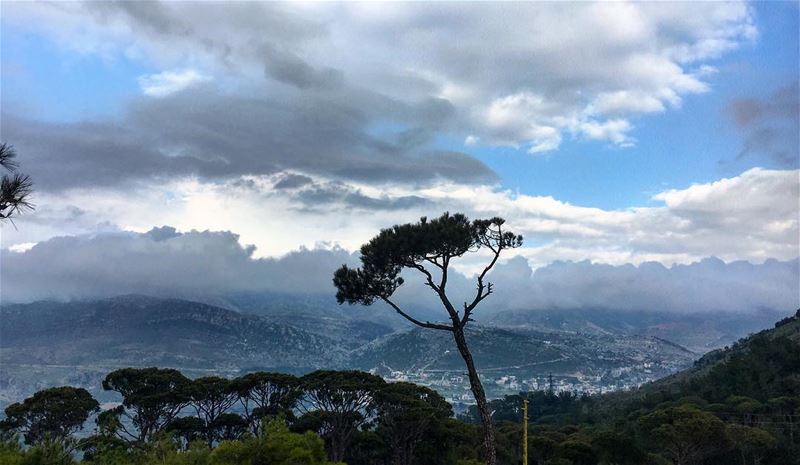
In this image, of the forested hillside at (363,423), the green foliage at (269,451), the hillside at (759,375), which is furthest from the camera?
the hillside at (759,375)

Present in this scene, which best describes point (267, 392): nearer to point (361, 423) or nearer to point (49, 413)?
point (361, 423)

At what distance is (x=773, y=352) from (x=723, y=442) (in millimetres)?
51537

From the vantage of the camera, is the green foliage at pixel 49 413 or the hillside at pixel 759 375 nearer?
the green foliage at pixel 49 413

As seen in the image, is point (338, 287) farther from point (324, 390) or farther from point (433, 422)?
point (433, 422)

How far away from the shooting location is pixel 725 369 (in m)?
90.6

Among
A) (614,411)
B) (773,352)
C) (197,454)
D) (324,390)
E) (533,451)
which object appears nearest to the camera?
(197,454)

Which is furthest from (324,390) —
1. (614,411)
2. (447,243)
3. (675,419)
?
(614,411)

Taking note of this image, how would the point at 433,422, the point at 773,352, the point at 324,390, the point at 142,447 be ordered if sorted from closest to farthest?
the point at 142,447, the point at 324,390, the point at 433,422, the point at 773,352

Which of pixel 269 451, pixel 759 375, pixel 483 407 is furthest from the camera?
pixel 759 375

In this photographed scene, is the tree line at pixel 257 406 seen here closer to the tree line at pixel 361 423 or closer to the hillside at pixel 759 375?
the tree line at pixel 361 423

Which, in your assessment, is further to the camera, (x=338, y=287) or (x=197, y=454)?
(x=338, y=287)

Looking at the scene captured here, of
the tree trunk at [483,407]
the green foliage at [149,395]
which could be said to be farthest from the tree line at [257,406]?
the tree trunk at [483,407]

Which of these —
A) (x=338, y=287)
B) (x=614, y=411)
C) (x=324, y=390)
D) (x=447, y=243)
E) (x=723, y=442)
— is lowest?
(x=614, y=411)

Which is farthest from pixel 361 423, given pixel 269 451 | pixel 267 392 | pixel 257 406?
pixel 269 451
